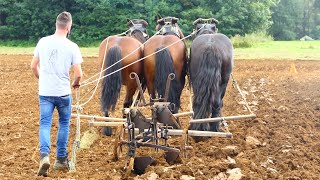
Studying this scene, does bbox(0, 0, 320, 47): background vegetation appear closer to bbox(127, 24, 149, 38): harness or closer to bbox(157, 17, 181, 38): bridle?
bbox(127, 24, 149, 38): harness

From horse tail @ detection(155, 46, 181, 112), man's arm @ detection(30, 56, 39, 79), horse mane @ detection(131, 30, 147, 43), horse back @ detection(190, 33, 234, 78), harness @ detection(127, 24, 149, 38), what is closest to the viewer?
man's arm @ detection(30, 56, 39, 79)

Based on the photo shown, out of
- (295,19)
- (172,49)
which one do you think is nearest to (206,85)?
(172,49)

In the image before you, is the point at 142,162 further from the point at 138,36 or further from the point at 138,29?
the point at 138,29

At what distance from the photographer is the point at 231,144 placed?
25.5 ft

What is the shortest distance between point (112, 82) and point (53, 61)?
2823 mm

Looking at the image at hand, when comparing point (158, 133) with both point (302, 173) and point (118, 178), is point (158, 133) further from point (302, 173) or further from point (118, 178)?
point (302, 173)

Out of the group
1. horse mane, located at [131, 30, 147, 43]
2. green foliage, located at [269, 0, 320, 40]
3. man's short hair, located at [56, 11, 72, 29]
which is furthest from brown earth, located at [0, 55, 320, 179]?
green foliage, located at [269, 0, 320, 40]

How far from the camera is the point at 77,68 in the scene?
6125 millimetres

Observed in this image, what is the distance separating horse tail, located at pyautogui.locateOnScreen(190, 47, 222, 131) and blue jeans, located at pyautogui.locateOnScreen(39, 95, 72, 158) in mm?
2473

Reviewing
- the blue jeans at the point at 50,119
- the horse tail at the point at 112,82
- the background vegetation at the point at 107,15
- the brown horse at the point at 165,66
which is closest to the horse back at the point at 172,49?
the brown horse at the point at 165,66

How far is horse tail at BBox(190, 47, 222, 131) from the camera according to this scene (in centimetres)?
808

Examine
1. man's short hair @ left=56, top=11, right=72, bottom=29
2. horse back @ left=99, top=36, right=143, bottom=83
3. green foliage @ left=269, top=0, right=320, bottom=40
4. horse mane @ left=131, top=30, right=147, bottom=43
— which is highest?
man's short hair @ left=56, top=11, right=72, bottom=29

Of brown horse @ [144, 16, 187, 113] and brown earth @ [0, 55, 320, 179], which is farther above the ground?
brown horse @ [144, 16, 187, 113]

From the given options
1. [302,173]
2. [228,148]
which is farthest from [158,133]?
[302,173]
